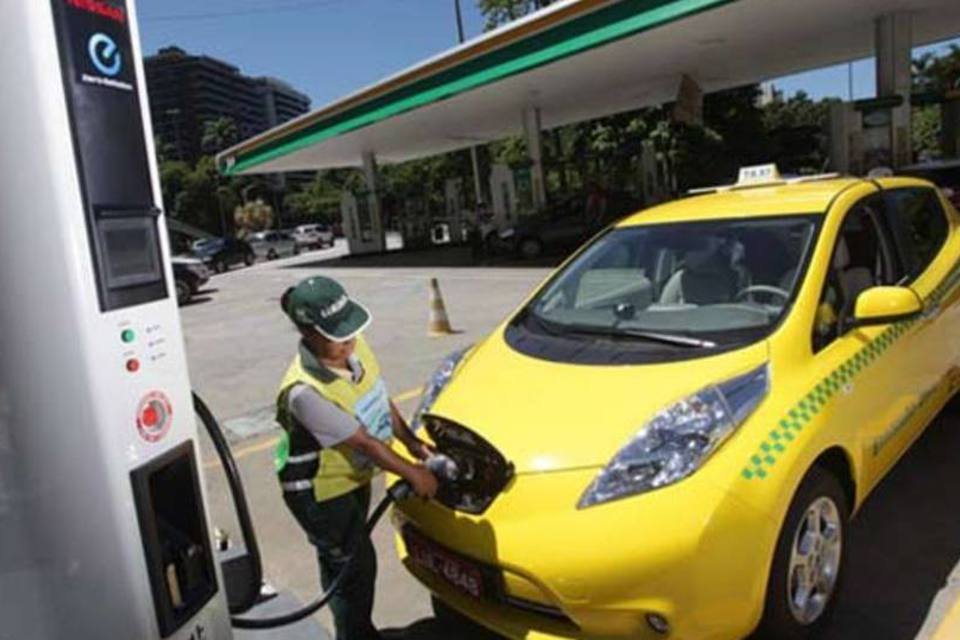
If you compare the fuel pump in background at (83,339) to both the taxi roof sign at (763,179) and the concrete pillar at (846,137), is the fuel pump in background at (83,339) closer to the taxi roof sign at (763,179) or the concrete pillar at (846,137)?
the taxi roof sign at (763,179)

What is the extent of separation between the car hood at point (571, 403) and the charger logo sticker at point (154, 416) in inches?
51.4

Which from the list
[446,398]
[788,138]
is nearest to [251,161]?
[788,138]

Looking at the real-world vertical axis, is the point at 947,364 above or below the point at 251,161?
below

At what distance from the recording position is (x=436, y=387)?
12.0ft

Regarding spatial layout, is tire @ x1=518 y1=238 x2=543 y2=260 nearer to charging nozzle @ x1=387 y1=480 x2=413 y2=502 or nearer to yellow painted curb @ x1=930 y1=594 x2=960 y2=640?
yellow painted curb @ x1=930 y1=594 x2=960 y2=640

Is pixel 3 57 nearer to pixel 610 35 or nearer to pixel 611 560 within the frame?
pixel 611 560

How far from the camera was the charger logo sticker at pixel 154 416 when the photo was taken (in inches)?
63.1

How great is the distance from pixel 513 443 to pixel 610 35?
11791 millimetres

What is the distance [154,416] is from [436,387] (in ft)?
6.78

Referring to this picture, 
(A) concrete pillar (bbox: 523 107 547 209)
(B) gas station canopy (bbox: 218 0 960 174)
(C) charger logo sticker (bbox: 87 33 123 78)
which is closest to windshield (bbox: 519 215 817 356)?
(C) charger logo sticker (bbox: 87 33 123 78)

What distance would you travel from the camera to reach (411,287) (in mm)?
16547

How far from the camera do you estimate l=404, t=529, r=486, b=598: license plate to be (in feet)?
8.88

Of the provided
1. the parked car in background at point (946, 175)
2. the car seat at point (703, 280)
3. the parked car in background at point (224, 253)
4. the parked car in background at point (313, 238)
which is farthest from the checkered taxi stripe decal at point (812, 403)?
the parked car in background at point (313, 238)

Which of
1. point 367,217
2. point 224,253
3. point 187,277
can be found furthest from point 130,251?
point 224,253
